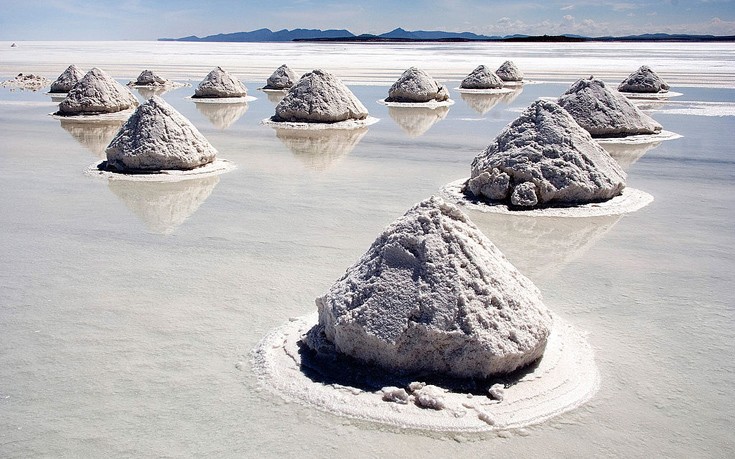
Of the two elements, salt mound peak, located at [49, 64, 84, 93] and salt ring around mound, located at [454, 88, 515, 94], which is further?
salt ring around mound, located at [454, 88, 515, 94]

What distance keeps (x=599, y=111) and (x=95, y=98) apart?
33.2 feet

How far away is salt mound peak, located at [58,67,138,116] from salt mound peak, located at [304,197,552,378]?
12591 mm

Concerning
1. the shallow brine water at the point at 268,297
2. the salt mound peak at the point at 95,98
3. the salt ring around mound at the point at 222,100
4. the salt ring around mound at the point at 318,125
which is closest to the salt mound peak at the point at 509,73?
the salt ring around mound at the point at 222,100

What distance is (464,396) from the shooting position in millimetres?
3350

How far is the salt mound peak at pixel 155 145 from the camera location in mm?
8562

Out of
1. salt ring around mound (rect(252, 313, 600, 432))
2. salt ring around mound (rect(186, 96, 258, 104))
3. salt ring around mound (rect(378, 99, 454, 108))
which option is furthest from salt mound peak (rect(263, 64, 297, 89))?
salt ring around mound (rect(252, 313, 600, 432))

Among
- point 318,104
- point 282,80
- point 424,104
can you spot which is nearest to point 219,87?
point 282,80

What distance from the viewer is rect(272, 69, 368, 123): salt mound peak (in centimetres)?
1329

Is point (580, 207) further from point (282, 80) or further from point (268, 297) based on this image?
point (282, 80)

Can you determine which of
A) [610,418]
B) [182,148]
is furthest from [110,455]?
[182,148]

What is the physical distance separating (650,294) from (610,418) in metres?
1.79

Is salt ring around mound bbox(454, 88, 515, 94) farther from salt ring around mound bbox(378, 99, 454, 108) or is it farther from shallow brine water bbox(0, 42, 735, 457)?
shallow brine water bbox(0, 42, 735, 457)

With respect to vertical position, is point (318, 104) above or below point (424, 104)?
above

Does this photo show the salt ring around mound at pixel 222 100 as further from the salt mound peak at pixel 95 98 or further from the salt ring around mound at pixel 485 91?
the salt ring around mound at pixel 485 91
